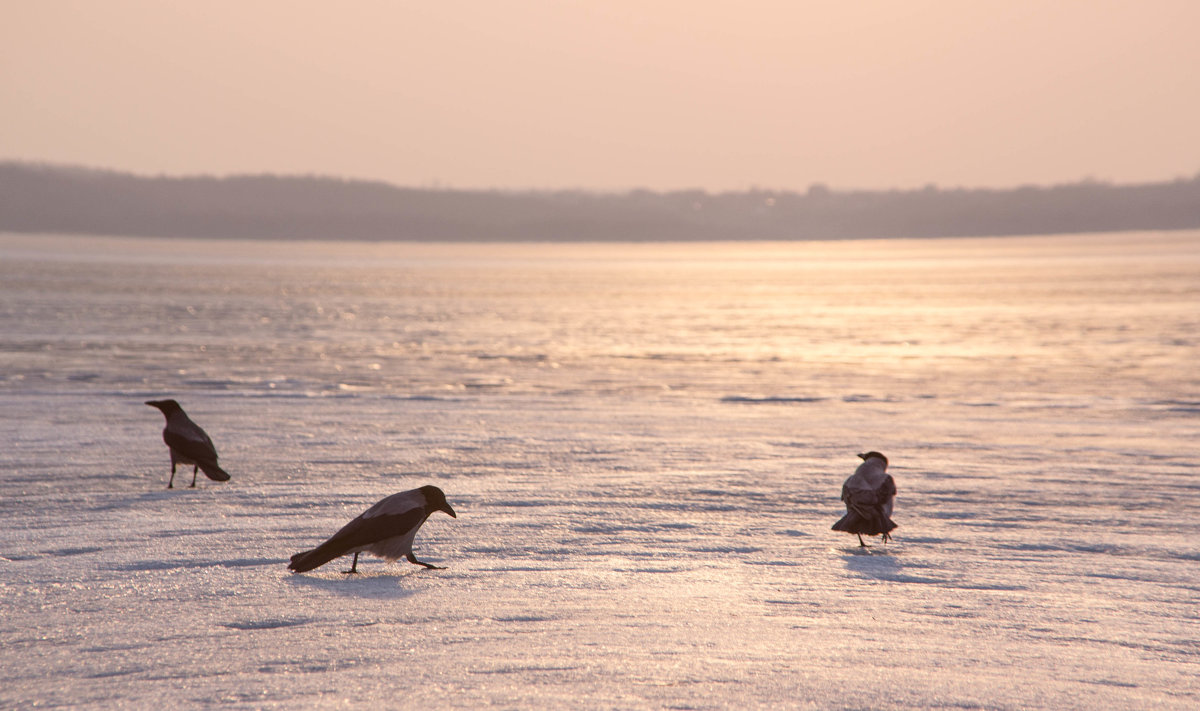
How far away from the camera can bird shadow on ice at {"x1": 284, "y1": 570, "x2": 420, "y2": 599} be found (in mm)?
5836

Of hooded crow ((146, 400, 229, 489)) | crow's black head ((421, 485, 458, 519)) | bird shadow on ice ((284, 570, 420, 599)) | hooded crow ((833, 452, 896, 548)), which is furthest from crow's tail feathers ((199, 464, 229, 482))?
hooded crow ((833, 452, 896, 548))

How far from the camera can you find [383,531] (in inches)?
237

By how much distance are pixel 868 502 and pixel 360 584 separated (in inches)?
131

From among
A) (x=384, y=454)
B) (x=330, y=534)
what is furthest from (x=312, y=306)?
(x=330, y=534)

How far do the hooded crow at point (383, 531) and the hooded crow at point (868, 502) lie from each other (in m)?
2.69

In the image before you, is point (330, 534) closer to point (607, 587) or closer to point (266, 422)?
point (607, 587)

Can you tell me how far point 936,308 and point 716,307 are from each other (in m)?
11.7

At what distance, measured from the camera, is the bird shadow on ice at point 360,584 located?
5.84m

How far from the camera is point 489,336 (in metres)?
30.6

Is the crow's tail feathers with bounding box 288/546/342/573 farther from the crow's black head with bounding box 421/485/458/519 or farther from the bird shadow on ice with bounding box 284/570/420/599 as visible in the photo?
the crow's black head with bounding box 421/485/458/519

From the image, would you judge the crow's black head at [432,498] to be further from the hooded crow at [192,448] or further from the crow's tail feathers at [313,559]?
the hooded crow at [192,448]

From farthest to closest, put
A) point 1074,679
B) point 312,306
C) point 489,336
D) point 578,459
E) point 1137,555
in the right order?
point 312,306, point 489,336, point 578,459, point 1137,555, point 1074,679

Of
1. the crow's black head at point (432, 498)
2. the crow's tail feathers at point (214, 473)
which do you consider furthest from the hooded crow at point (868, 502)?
the crow's tail feathers at point (214, 473)

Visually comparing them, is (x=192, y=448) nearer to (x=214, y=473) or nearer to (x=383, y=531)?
(x=214, y=473)
